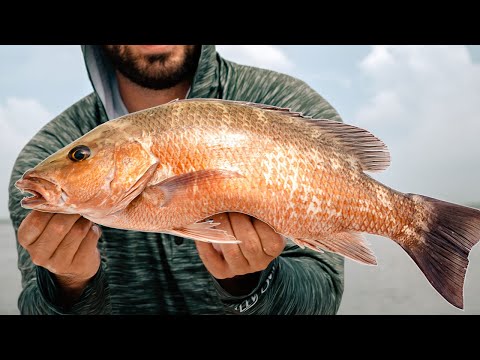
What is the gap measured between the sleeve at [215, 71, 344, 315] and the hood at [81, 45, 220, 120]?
0.21 meters

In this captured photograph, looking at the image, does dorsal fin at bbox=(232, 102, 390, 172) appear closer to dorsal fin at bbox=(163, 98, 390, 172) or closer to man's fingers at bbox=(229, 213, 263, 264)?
dorsal fin at bbox=(163, 98, 390, 172)

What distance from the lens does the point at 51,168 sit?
117 centimetres

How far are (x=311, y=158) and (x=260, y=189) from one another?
16 centimetres

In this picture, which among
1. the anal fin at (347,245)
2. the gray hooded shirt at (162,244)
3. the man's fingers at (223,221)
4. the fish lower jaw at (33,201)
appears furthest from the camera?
the gray hooded shirt at (162,244)

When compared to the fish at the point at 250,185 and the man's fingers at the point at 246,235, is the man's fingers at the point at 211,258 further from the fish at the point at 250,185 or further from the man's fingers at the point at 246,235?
the fish at the point at 250,185

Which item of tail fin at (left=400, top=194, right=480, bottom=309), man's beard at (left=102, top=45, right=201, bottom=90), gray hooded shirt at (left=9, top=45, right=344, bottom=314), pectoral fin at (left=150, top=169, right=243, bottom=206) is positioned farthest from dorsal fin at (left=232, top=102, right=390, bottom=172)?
man's beard at (left=102, top=45, right=201, bottom=90)

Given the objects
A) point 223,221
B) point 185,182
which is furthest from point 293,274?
point 185,182

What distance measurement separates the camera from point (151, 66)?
232 centimetres

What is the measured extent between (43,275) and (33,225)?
444 millimetres

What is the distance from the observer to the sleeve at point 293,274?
1629mm

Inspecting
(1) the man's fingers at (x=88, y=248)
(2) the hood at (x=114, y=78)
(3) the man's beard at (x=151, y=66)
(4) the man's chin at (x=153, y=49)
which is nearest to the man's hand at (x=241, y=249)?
(1) the man's fingers at (x=88, y=248)

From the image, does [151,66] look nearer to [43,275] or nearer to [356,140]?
[43,275]

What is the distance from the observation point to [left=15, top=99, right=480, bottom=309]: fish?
1.17 meters

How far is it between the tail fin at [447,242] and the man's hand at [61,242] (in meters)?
0.93
